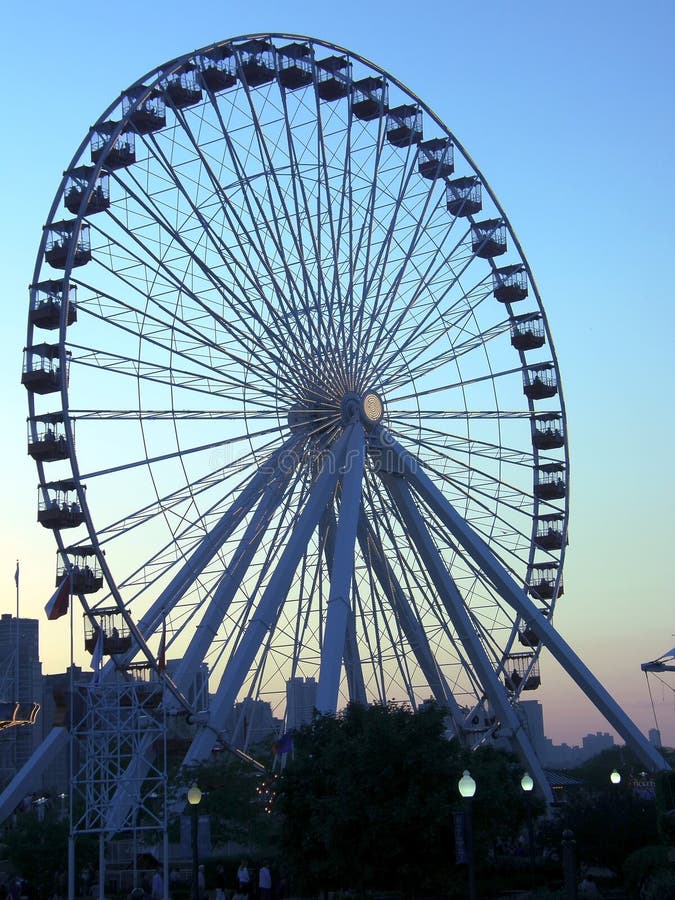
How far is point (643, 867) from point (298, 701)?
16.3 metres

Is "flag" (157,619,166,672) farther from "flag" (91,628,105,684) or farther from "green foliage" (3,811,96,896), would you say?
"green foliage" (3,811,96,896)

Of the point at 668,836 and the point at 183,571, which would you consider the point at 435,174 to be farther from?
the point at 668,836

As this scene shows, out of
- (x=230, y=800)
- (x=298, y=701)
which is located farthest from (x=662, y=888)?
(x=298, y=701)

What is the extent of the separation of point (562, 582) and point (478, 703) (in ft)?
18.1

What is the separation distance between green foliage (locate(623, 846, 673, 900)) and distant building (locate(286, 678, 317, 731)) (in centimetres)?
1062

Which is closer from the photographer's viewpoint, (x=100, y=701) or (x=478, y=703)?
(x=100, y=701)

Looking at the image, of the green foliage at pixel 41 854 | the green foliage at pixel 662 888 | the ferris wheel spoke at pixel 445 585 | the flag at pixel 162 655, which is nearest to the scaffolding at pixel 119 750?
the green foliage at pixel 41 854

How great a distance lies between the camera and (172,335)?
1390 inches

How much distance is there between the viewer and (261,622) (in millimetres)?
35250

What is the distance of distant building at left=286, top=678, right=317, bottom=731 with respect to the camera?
37969 millimetres

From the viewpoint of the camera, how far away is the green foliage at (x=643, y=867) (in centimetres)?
2527

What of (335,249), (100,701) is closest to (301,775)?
(100,701)

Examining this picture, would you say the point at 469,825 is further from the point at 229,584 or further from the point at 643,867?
the point at 229,584

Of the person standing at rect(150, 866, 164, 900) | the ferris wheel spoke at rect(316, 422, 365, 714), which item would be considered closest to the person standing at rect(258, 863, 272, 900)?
the person standing at rect(150, 866, 164, 900)
